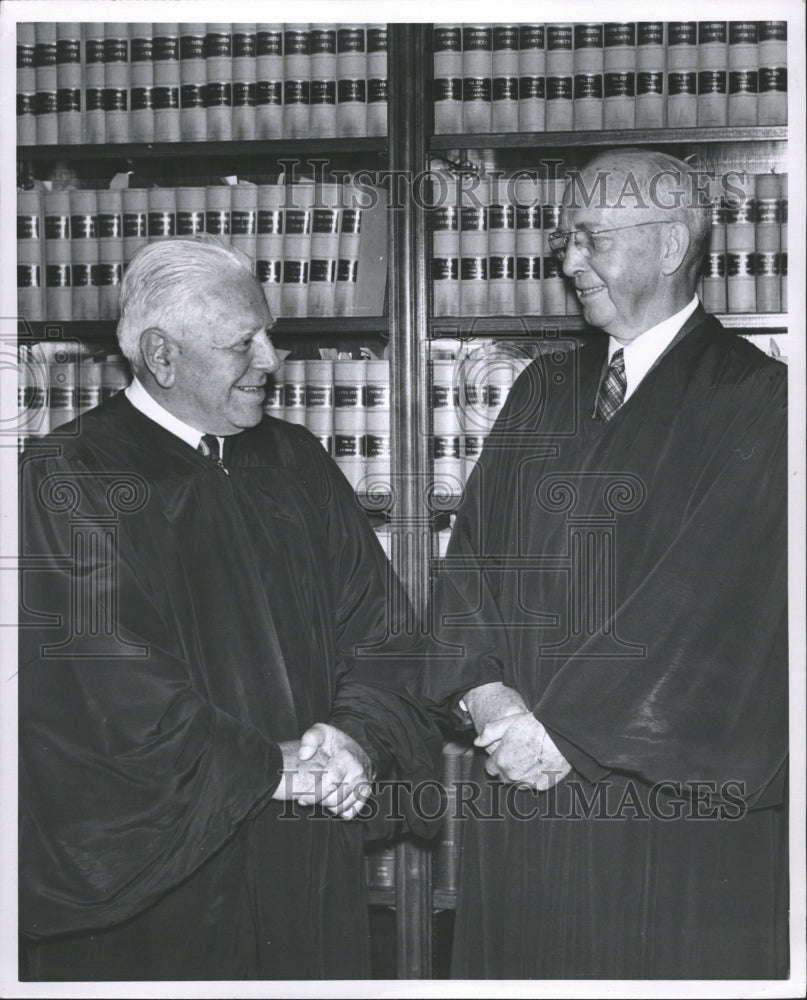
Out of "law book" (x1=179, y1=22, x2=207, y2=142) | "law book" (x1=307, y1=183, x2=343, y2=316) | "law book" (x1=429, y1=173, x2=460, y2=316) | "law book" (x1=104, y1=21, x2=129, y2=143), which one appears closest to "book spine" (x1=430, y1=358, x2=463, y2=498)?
"law book" (x1=429, y1=173, x2=460, y2=316)

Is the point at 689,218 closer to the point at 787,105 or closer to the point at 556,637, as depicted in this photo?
the point at 787,105

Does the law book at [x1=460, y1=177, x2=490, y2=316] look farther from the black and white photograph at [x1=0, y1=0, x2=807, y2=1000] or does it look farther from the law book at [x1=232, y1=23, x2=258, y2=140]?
the law book at [x1=232, y1=23, x2=258, y2=140]

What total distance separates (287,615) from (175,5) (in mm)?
1329

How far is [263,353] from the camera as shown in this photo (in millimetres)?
2434

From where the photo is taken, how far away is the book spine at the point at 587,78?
2463mm

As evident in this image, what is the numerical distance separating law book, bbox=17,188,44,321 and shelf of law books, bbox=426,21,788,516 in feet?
Result: 2.83

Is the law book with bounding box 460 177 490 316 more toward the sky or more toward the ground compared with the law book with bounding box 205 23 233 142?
more toward the ground

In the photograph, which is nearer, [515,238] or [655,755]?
[655,755]

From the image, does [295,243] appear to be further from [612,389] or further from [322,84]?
[612,389]

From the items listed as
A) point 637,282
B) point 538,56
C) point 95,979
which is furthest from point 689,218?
point 95,979

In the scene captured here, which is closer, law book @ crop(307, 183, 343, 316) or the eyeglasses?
the eyeglasses

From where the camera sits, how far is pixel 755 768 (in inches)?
93.7

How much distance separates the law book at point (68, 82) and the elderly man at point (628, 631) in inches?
43.1

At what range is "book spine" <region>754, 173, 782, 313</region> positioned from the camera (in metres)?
2.43
